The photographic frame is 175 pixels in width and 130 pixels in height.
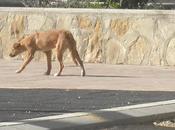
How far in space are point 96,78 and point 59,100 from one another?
10.2ft

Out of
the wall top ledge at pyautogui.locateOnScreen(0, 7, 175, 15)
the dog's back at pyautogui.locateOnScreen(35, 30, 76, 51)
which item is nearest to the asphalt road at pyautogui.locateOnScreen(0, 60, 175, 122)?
the dog's back at pyautogui.locateOnScreen(35, 30, 76, 51)

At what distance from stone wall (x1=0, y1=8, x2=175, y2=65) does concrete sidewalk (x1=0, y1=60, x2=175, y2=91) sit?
1.25 ft

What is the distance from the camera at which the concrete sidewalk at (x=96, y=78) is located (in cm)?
1250

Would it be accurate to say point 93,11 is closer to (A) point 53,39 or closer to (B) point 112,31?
(B) point 112,31

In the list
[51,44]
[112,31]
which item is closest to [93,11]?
[112,31]

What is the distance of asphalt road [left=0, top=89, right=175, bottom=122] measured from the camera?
9.67m

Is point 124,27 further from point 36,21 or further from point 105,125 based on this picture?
point 105,125

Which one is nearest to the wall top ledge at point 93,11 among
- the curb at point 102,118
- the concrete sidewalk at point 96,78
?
the concrete sidewalk at point 96,78

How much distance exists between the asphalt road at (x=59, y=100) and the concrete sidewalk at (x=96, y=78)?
58 cm

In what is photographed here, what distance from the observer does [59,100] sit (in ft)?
35.2

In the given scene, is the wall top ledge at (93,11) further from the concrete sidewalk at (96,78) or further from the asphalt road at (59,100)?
the asphalt road at (59,100)

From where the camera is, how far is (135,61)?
54.2 feet

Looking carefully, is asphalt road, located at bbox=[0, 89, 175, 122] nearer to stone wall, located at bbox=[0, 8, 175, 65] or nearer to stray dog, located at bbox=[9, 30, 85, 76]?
stray dog, located at bbox=[9, 30, 85, 76]

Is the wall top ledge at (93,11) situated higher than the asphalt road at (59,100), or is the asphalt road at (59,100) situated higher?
the wall top ledge at (93,11)
